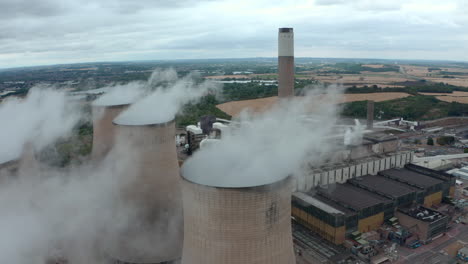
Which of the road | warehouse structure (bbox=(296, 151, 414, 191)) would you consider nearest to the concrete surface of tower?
warehouse structure (bbox=(296, 151, 414, 191))

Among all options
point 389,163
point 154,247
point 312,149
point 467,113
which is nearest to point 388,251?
point 312,149

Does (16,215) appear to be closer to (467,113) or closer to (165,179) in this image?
(165,179)

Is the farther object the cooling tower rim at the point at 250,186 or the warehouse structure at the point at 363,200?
the warehouse structure at the point at 363,200

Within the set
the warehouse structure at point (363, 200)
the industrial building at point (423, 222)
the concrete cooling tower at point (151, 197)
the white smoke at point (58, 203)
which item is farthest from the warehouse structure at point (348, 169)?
the white smoke at point (58, 203)

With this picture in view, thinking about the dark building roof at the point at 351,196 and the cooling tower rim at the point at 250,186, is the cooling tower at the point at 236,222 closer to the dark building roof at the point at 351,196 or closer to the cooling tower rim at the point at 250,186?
the cooling tower rim at the point at 250,186

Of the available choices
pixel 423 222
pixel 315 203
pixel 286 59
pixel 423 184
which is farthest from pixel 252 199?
pixel 423 184

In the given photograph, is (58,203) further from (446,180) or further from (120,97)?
(446,180)

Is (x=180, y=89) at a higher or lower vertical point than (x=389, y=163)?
higher
